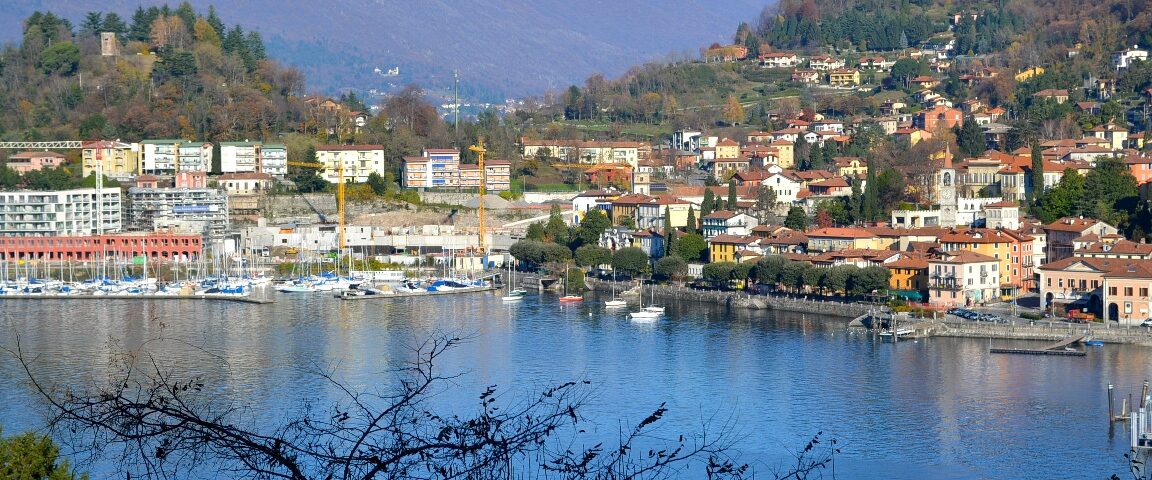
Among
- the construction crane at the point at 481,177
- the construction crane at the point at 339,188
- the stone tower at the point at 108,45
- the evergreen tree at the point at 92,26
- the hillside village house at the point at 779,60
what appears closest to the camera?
the construction crane at the point at 339,188

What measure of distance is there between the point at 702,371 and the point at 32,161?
1311 centimetres

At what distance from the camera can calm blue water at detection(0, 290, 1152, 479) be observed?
7.55m

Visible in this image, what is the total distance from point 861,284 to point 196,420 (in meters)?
11.9

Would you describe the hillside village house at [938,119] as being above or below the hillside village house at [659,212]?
above

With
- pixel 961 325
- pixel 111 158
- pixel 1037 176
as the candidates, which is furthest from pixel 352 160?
pixel 961 325

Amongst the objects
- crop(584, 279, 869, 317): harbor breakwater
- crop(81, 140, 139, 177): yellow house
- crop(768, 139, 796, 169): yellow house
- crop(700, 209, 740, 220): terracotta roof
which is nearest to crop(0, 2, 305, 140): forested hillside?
crop(81, 140, 139, 177): yellow house

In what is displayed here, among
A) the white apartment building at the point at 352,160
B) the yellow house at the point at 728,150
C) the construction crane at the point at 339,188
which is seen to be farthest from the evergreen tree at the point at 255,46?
the yellow house at the point at 728,150

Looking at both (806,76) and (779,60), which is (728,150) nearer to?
(806,76)

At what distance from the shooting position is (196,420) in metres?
1.93

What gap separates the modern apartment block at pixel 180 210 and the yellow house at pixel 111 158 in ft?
3.87

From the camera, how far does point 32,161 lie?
2027 cm

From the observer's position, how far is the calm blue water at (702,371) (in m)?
7.55

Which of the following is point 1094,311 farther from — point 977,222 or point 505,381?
point 505,381

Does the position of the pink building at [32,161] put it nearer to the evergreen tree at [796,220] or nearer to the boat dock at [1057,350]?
the evergreen tree at [796,220]
